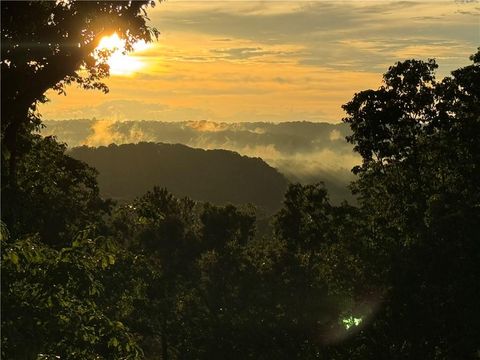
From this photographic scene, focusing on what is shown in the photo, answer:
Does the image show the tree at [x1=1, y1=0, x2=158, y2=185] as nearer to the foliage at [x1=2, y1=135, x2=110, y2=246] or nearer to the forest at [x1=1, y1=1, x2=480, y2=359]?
the forest at [x1=1, y1=1, x2=480, y2=359]

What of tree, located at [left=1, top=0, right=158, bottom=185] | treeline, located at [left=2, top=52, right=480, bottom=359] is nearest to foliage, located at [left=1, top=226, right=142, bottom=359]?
treeline, located at [left=2, top=52, right=480, bottom=359]

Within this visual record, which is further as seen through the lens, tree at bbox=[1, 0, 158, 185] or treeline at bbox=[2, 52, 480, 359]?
tree at bbox=[1, 0, 158, 185]

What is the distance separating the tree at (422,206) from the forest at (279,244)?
61mm

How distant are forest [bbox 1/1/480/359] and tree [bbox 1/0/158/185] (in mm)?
34

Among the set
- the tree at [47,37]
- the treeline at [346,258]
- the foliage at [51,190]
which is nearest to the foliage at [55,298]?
the treeline at [346,258]

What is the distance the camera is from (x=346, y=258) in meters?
41.0

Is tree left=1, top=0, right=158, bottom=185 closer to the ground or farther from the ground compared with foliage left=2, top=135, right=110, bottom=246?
farther from the ground

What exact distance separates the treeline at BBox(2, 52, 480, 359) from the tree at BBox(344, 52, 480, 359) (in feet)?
0.17

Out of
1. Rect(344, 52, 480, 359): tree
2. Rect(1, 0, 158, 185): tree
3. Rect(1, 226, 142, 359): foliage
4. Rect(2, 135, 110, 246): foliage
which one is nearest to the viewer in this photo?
Rect(1, 226, 142, 359): foliage

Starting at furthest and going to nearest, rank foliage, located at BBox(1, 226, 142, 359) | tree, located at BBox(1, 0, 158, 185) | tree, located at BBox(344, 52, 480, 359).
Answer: tree, located at BBox(344, 52, 480, 359), tree, located at BBox(1, 0, 158, 185), foliage, located at BBox(1, 226, 142, 359)

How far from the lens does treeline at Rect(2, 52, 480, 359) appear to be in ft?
27.9

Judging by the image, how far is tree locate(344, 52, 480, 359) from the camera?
2148 centimetres

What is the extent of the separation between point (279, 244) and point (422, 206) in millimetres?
29599

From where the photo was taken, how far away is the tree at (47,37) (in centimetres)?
1379
